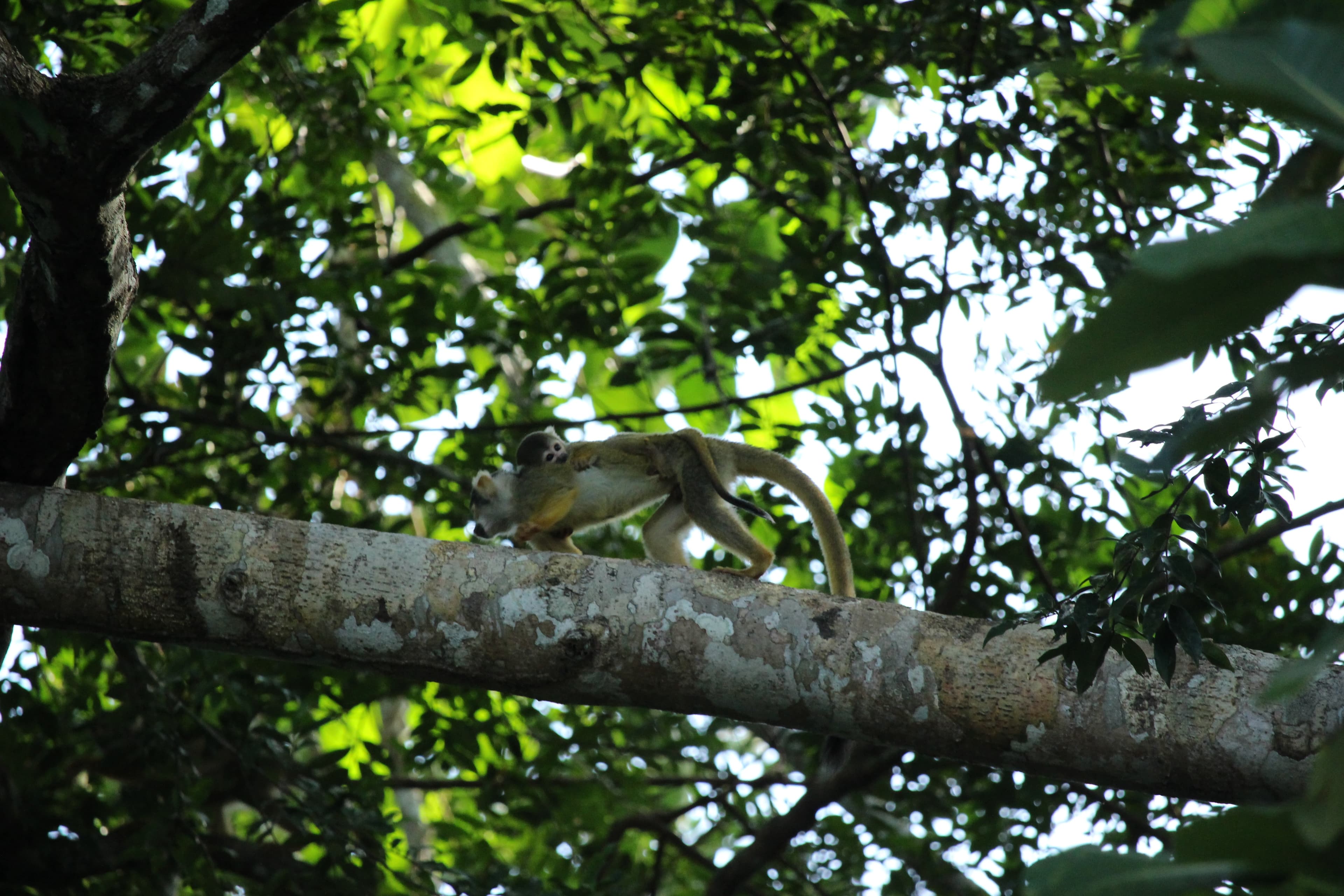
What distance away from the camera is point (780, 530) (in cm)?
552

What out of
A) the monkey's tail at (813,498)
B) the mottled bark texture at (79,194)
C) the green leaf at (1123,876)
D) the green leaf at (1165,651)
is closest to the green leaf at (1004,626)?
the green leaf at (1165,651)

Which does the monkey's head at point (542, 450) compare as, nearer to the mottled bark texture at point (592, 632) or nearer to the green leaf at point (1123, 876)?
the mottled bark texture at point (592, 632)

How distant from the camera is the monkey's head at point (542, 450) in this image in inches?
203

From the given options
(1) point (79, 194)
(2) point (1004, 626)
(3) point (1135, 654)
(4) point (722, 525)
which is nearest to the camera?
(3) point (1135, 654)

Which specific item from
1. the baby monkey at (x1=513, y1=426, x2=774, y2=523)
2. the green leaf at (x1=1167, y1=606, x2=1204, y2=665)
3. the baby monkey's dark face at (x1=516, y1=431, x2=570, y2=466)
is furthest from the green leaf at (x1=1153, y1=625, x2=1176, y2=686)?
the baby monkey's dark face at (x1=516, y1=431, x2=570, y2=466)

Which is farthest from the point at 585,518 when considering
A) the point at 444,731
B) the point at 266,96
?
the point at 266,96

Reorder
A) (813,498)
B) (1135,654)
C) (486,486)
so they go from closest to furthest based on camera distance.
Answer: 1. (1135,654)
2. (813,498)
3. (486,486)

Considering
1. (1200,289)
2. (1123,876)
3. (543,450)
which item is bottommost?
(1123,876)

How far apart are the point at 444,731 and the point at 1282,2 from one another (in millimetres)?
5031

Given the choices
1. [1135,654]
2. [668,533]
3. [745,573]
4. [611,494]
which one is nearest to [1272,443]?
[1135,654]

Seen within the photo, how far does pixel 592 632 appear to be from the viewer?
319 cm

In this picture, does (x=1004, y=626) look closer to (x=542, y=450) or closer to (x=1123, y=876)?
(x=1123, y=876)

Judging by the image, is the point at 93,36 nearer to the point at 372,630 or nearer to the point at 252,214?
the point at 252,214

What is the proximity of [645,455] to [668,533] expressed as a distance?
366 millimetres
